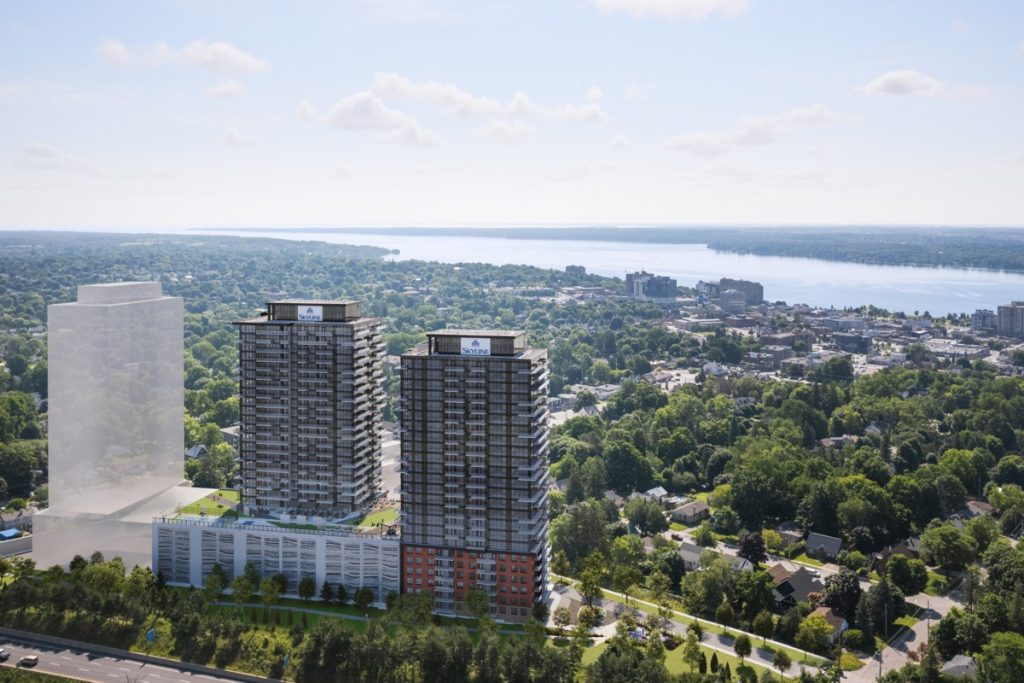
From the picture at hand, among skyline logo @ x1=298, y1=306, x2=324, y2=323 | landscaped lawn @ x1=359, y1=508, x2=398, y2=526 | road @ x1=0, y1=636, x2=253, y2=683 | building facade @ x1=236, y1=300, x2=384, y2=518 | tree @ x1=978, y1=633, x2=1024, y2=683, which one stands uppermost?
skyline logo @ x1=298, y1=306, x2=324, y2=323

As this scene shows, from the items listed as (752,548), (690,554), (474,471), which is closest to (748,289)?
(690,554)

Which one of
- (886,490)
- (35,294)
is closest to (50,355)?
(886,490)

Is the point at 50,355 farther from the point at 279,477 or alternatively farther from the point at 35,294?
the point at 35,294

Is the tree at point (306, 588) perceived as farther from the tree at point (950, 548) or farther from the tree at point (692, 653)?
the tree at point (950, 548)

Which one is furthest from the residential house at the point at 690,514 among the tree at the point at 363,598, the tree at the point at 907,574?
the tree at the point at 363,598

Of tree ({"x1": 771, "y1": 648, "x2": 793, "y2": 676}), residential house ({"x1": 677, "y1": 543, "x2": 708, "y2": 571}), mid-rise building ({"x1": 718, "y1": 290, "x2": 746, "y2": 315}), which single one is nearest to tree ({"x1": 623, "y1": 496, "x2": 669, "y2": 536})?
residential house ({"x1": 677, "y1": 543, "x2": 708, "y2": 571})

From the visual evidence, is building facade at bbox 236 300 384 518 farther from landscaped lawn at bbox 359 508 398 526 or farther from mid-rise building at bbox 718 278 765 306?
mid-rise building at bbox 718 278 765 306

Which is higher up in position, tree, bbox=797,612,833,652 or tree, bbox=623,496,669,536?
tree, bbox=623,496,669,536

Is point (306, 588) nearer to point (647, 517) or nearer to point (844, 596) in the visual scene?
point (647, 517)
